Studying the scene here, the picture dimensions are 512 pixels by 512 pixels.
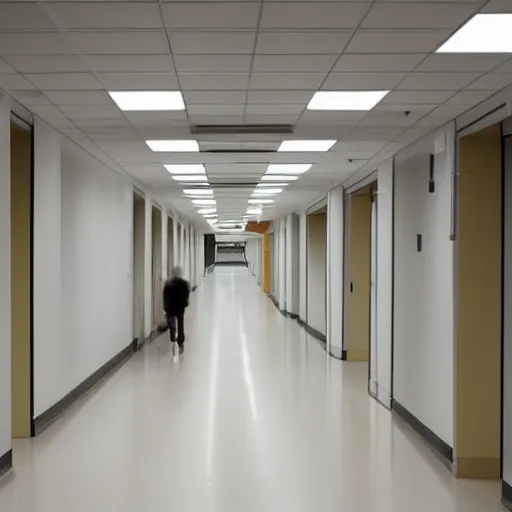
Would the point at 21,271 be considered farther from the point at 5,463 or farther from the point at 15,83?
the point at 15,83

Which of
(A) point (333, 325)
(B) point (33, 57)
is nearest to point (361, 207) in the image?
(A) point (333, 325)

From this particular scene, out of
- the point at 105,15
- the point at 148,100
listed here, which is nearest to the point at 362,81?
the point at 148,100

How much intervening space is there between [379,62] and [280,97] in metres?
1.10

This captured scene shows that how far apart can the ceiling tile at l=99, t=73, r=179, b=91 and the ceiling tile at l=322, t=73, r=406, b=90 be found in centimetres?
109

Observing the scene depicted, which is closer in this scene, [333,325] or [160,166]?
[160,166]

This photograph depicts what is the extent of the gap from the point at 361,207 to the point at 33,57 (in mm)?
7275

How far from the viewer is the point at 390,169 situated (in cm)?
730

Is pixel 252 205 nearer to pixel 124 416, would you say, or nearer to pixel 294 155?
pixel 294 155

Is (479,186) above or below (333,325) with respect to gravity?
above

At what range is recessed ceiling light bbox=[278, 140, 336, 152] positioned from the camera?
22.2 ft

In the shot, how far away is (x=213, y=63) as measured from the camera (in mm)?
4031

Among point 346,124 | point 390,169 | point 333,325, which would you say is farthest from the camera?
point 333,325

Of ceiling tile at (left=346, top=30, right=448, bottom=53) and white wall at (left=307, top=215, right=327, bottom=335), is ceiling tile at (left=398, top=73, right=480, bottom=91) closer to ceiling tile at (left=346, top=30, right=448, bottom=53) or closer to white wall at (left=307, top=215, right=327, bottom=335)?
ceiling tile at (left=346, top=30, right=448, bottom=53)

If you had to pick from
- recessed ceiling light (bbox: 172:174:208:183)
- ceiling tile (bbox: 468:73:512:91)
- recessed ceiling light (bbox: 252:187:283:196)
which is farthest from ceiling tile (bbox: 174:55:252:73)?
recessed ceiling light (bbox: 252:187:283:196)
